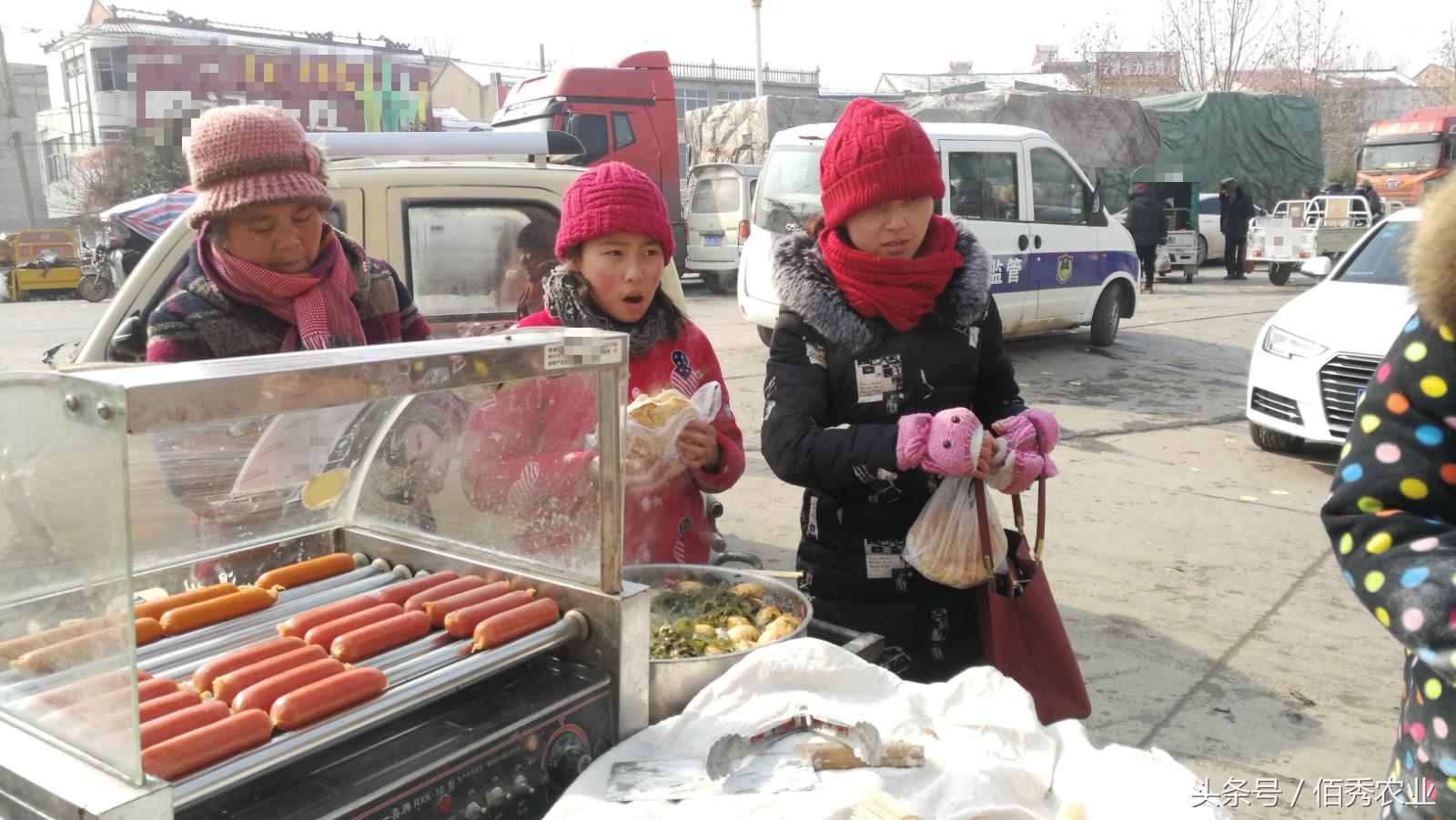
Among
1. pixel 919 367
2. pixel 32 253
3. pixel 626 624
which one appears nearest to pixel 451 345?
pixel 626 624

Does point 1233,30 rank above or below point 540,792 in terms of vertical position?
above

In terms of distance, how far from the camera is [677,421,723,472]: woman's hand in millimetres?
2453

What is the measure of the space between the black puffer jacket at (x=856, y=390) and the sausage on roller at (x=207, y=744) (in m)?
1.31

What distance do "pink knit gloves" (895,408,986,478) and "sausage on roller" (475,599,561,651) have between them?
2.85ft

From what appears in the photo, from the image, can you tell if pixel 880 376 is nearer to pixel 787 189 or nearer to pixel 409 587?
pixel 409 587

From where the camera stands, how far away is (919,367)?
8.01 ft

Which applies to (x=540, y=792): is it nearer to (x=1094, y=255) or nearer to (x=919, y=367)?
(x=919, y=367)

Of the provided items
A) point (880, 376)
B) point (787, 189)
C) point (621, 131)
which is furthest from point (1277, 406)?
point (621, 131)

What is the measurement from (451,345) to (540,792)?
0.66 m

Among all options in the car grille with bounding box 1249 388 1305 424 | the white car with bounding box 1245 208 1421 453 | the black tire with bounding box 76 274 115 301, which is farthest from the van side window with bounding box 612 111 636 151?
the car grille with bounding box 1249 388 1305 424

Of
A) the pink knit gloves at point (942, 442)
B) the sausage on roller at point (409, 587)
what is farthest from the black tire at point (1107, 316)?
the sausage on roller at point (409, 587)

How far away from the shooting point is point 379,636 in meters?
1.58

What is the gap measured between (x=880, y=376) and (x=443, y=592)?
3.75ft

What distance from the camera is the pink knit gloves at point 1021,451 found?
2.30 m
